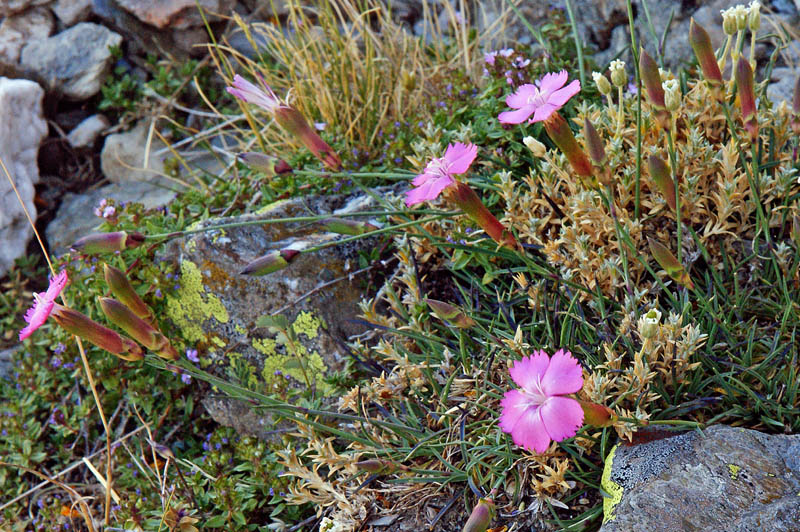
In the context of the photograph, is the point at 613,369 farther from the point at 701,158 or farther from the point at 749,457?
the point at 701,158

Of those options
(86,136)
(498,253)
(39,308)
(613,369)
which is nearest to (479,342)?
(498,253)

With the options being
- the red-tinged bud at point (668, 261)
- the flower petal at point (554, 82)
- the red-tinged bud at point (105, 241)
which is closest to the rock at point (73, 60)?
the red-tinged bud at point (105, 241)

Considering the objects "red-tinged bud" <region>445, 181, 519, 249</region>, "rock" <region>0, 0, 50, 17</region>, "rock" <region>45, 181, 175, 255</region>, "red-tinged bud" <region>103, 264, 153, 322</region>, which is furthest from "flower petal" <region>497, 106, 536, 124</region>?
"rock" <region>0, 0, 50, 17</region>

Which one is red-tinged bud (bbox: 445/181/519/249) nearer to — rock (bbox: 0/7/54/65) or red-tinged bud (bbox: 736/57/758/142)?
red-tinged bud (bbox: 736/57/758/142)

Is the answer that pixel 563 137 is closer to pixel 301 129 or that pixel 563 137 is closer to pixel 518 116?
pixel 518 116

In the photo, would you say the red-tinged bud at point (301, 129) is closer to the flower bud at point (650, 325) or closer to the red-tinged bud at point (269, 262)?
the red-tinged bud at point (269, 262)

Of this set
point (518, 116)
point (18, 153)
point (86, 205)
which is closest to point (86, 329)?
point (518, 116)
